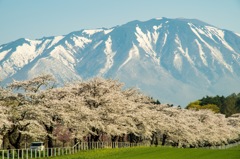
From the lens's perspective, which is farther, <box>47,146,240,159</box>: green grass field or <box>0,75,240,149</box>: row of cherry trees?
<box>0,75,240,149</box>: row of cherry trees

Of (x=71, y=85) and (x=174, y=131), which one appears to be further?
(x=174, y=131)

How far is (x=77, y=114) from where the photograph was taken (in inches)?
2859

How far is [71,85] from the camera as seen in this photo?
274 feet

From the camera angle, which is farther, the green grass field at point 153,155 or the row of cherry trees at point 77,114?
the row of cherry trees at point 77,114

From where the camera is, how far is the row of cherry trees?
6450 centimetres

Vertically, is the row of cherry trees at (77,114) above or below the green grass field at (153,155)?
above

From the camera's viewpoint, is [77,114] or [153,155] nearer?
[153,155]

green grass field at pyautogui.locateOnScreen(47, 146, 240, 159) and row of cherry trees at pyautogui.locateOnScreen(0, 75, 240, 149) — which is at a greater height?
row of cherry trees at pyautogui.locateOnScreen(0, 75, 240, 149)

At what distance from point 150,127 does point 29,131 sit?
1445 inches

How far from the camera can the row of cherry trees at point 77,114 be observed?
6450 centimetres

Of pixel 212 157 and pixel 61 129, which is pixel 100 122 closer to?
pixel 61 129

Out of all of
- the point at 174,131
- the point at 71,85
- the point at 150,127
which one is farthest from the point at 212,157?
the point at 174,131

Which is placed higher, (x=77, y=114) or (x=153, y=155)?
(x=77, y=114)

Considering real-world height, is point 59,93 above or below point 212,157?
above
